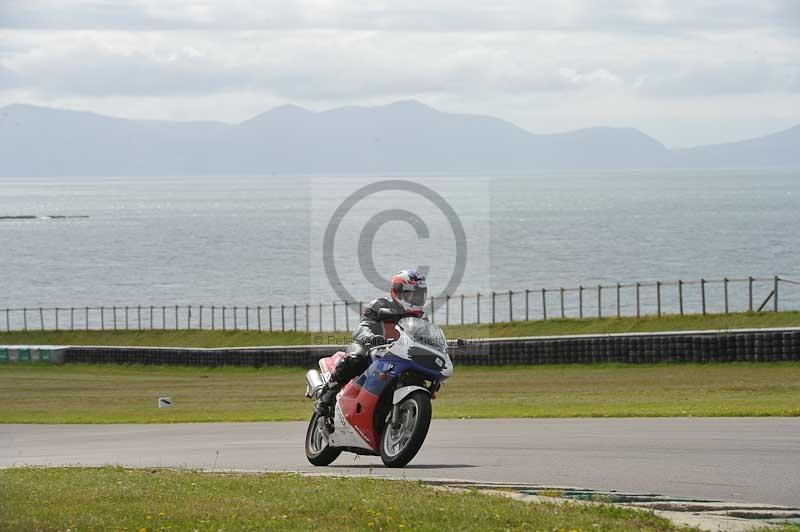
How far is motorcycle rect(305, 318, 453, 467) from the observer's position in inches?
525

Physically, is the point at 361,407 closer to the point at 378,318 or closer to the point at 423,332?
the point at 378,318

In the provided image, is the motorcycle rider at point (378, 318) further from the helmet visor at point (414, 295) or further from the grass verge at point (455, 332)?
the grass verge at point (455, 332)

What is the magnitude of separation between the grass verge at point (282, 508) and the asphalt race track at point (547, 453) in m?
1.54

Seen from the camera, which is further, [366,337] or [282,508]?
[366,337]

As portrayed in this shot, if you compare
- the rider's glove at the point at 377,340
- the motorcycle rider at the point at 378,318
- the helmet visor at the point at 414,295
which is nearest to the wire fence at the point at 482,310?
the motorcycle rider at the point at 378,318

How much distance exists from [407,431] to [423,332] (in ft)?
3.60

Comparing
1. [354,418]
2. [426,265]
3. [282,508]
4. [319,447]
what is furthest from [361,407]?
[426,265]

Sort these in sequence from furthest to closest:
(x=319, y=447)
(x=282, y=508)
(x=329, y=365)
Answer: (x=319, y=447)
(x=329, y=365)
(x=282, y=508)

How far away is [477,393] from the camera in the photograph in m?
33.6

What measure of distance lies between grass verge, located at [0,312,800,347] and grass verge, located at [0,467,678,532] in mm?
21806

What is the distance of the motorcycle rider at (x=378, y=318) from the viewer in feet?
45.4

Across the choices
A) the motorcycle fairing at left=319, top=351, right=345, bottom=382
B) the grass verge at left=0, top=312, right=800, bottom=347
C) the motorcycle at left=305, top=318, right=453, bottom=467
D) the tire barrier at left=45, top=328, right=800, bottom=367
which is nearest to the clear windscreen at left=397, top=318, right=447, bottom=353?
the motorcycle at left=305, top=318, right=453, bottom=467

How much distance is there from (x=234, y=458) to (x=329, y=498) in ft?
18.8

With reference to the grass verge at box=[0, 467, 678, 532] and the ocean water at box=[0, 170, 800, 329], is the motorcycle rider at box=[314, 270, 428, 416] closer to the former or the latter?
the grass verge at box=[0, 467, 678, 532]
